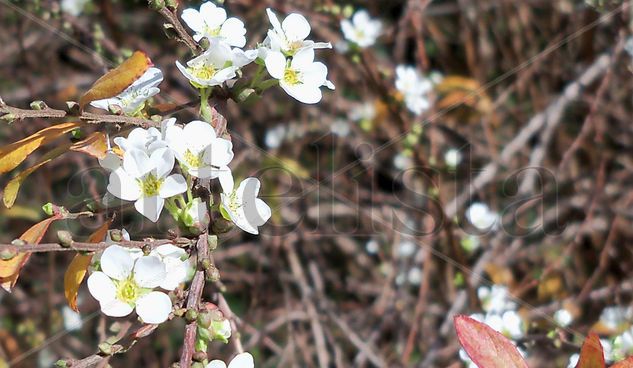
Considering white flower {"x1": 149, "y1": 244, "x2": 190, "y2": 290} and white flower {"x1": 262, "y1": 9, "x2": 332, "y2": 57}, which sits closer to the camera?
white flower {"x1": 149, "y1": 244, "x2": 190, "y2": 290}

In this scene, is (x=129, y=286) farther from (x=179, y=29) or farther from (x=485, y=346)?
(x=485, y=346)

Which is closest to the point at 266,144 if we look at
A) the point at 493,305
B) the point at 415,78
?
the point at 415,78

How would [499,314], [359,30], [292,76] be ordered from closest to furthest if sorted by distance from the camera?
[292,76] < [499,314] < [359,30]

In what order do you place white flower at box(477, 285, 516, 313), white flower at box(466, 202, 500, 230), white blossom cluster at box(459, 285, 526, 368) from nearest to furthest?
white blossom cluster at box(459, 285, 526, 368) → white flower at box(477, 285, 516, 313) → white flower at box(466, 202, 500, 230)

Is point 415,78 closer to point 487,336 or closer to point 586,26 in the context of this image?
point 586,26

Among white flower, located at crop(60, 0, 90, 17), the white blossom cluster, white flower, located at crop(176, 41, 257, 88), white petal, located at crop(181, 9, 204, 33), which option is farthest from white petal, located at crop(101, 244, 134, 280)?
white flower, located at crop(60, 0, 90, 17)

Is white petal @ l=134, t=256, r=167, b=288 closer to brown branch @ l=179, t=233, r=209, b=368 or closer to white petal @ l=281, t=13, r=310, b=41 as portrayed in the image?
brown branch @ l=179, t=233, r=209, b=368

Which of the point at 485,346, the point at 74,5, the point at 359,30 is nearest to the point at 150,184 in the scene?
the point at 485,346
